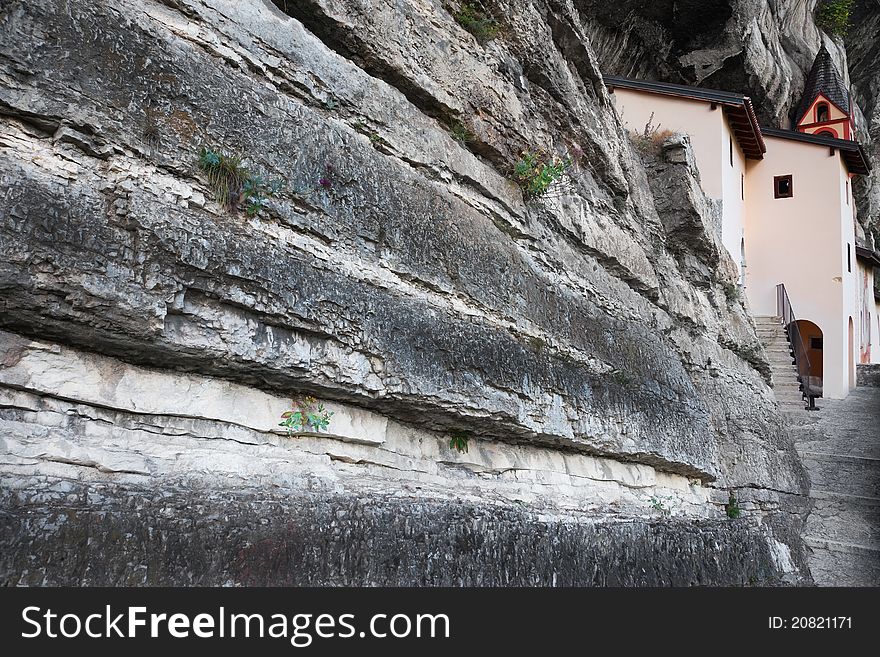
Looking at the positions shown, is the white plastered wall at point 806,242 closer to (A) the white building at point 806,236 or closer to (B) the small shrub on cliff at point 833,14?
(A) the white building at point 806,236

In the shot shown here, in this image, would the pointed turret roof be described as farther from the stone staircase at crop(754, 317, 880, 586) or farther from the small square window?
the stone staircase at crop(754, 317, 880, 586)

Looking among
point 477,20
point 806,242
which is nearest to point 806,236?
point 806,242

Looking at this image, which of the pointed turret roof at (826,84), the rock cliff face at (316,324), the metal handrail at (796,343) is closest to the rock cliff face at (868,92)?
the pointed turret roof at (826,84)

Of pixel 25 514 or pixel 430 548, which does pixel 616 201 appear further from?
pixel 25 514

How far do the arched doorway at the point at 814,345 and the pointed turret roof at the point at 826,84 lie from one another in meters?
8.21

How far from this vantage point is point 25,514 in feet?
7.78

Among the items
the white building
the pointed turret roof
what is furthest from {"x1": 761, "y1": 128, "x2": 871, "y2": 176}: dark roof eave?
the pointed turret roof

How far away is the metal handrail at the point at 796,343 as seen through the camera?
16255mm

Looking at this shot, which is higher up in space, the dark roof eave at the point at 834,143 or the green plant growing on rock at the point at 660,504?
the dark roof eave at the point at 834,143

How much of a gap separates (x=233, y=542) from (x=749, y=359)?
9.07 metres

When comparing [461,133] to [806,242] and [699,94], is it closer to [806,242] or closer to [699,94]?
[699,94]

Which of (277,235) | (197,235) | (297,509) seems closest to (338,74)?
(277,235)

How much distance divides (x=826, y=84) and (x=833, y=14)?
3.45 m

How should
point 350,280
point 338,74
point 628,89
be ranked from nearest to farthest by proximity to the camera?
point 350,280, point 338,74, point 628,89
